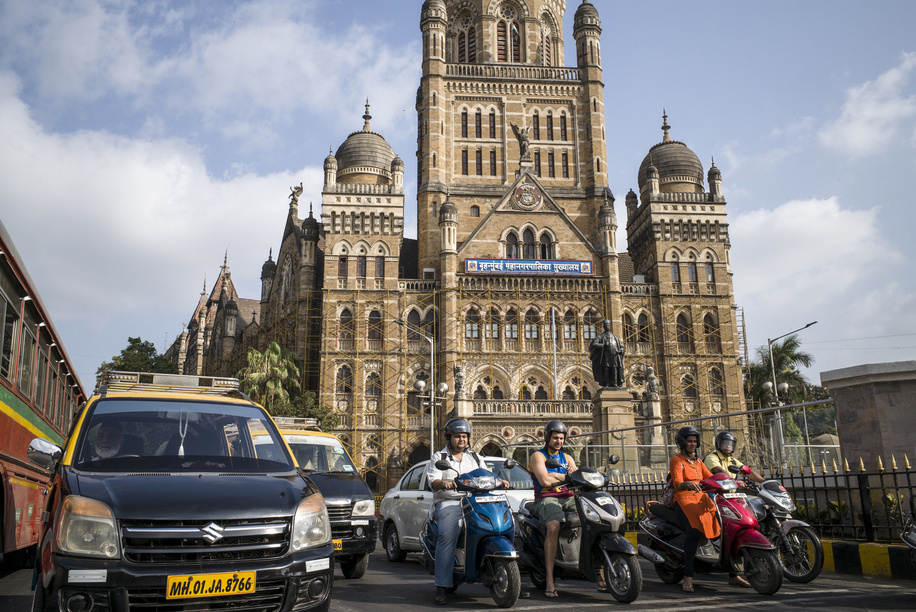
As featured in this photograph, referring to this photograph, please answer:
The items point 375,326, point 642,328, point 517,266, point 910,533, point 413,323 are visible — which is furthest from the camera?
point 642,328

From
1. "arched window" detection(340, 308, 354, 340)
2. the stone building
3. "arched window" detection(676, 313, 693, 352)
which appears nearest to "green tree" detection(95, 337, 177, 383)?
the stone building

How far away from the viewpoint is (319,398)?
3709cm

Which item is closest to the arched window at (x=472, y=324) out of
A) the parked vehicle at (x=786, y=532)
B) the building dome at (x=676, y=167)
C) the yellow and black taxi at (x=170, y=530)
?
the building dome at (x=676, y=167)

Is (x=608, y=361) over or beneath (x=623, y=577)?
over

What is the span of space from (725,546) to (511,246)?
33653 mm

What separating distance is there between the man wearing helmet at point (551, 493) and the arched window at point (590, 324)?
31741mm

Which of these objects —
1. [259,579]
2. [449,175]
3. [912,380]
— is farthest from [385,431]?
[259,579]

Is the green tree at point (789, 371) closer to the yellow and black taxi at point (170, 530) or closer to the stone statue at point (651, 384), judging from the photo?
the stone statue at point (651, 384)

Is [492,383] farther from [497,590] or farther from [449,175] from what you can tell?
[497,590]

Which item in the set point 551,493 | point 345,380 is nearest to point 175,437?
point 551,493

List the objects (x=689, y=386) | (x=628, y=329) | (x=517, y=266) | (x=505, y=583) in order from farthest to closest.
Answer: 1. (x=628, y=329)
2. (x=689, y=386)
3. (x=517, y=266)
4. (x=505, y=583)

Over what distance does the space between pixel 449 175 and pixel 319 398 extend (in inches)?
588

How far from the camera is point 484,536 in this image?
267 inches

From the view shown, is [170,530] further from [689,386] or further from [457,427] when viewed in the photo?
[689,386]
